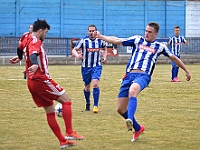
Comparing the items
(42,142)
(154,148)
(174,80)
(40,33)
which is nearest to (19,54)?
(40,33)

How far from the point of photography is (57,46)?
3906 cm

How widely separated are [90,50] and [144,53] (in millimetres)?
4606

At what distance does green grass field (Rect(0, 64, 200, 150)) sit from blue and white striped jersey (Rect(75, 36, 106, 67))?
1092 mm

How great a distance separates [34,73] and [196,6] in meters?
39.5

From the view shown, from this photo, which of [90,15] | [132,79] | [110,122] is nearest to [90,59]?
[110,122]

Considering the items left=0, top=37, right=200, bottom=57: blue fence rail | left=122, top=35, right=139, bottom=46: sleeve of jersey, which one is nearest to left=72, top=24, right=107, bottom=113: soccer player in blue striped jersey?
left=122, top=35, right=139, bottom=46: sleeve of jersey

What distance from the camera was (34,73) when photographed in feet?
30.2

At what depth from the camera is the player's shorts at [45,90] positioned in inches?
363

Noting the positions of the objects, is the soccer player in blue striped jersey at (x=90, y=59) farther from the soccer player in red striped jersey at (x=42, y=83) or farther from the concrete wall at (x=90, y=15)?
the concrete wall at (x=90, y=15)

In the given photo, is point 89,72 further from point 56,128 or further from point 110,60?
point 110,60

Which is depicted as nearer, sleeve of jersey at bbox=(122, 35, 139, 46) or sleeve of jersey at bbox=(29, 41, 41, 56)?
sleeve of jersey at bbox=(29, 41, 41, 56)

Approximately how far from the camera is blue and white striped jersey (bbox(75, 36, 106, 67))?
14.8 m

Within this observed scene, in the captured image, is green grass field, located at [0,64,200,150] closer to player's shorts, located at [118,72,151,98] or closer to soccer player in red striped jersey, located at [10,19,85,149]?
soccer player in red striped jersey, located at [10,19,85,149]

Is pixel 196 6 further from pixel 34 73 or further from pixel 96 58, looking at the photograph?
pixel 34 73
